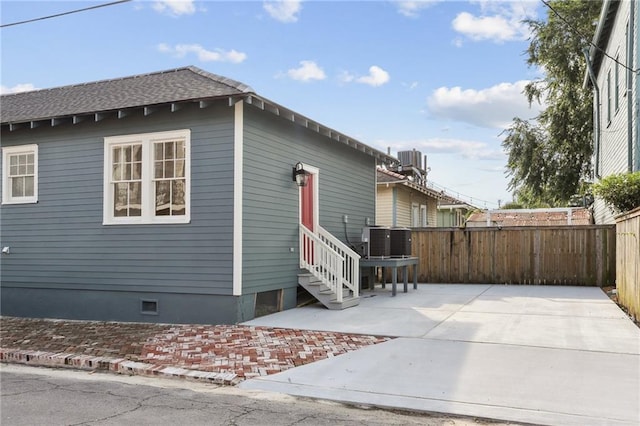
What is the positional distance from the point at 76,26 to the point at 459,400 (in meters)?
10.2

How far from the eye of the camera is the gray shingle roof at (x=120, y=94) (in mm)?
8312

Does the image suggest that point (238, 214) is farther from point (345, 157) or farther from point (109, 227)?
point (345, 157)

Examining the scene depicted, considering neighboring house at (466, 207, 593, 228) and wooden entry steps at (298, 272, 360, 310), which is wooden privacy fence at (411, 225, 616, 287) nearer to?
wooden entry steps at (298, 272, 360, 310)

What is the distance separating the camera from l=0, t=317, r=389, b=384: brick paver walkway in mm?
5688

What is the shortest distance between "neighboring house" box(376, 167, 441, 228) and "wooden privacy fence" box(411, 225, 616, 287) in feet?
12.0

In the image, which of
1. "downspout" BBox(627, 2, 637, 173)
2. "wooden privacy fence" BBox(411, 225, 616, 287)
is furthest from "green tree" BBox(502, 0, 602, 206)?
"downspout" BBox(627, 2, 637, 173)

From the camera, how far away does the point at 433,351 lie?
6.09m

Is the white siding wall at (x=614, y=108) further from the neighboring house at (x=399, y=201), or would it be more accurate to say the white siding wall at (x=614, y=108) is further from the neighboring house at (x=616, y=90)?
the neighboring house at (x=399, y=201)

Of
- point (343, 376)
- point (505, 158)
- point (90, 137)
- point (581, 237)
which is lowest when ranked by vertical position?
point (343, 376)

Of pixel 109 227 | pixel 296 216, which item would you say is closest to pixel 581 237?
pixel 296 216

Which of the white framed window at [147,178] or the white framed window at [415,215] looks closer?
the white framed window at [147,178]

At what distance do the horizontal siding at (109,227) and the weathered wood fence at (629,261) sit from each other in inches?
234

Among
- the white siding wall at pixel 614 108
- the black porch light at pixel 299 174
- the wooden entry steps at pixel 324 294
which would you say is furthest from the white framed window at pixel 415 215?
the black porch light at pixel 299 174

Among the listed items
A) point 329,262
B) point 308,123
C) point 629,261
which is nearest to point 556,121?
point 629,261
